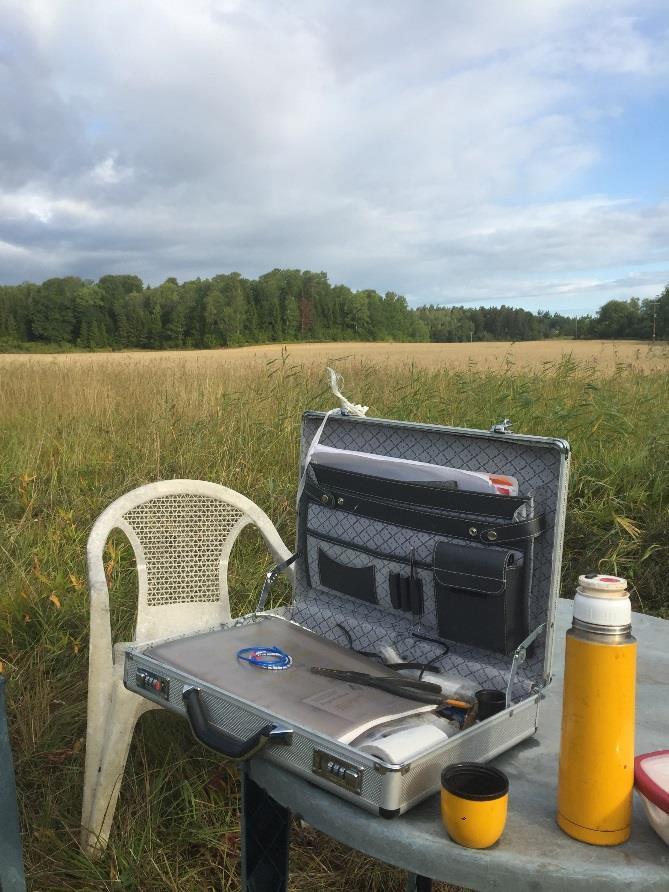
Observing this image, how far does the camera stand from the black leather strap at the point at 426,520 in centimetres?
149

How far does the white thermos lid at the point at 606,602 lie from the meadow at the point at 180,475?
5.72 ft

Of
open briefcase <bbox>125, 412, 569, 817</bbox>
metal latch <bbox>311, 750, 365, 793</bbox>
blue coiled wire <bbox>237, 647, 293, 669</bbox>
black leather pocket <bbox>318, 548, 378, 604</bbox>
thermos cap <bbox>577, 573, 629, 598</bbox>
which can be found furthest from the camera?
black leather pocket <bbox>318, 548, 378, 604</bbox>

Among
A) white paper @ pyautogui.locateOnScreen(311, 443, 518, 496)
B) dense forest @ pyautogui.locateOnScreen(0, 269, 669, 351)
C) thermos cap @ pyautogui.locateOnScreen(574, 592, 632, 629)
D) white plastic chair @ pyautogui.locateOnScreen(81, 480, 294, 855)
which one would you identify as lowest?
white plastic chair @ pyautogui.locateOnScreen(81, 480, 294, 855)

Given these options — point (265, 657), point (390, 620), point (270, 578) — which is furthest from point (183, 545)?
point (265, 657)

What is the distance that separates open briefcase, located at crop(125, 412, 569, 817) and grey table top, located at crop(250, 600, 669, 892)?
3 cm

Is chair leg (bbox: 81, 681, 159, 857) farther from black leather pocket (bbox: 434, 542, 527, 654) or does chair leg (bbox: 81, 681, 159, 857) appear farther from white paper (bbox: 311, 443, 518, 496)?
black leather pocket (bbox: 434, 542, 527, 654)

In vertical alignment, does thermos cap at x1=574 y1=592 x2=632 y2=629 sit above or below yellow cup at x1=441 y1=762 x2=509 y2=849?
above

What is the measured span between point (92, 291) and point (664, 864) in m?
40.3

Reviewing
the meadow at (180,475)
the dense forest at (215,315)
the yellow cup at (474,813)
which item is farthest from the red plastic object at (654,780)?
the dense forest at (215,315)

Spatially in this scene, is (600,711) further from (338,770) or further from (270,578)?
(270,578)

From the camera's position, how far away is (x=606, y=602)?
3.09ft

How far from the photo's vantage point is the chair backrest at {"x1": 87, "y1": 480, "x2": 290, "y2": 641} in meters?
2.39

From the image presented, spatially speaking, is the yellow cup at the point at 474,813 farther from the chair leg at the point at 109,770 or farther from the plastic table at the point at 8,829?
the chair leg at the point at 109,770

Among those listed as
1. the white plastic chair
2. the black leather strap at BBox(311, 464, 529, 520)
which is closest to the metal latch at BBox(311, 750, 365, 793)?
the black leather strap at BBox(311, 464, 529, 520)
